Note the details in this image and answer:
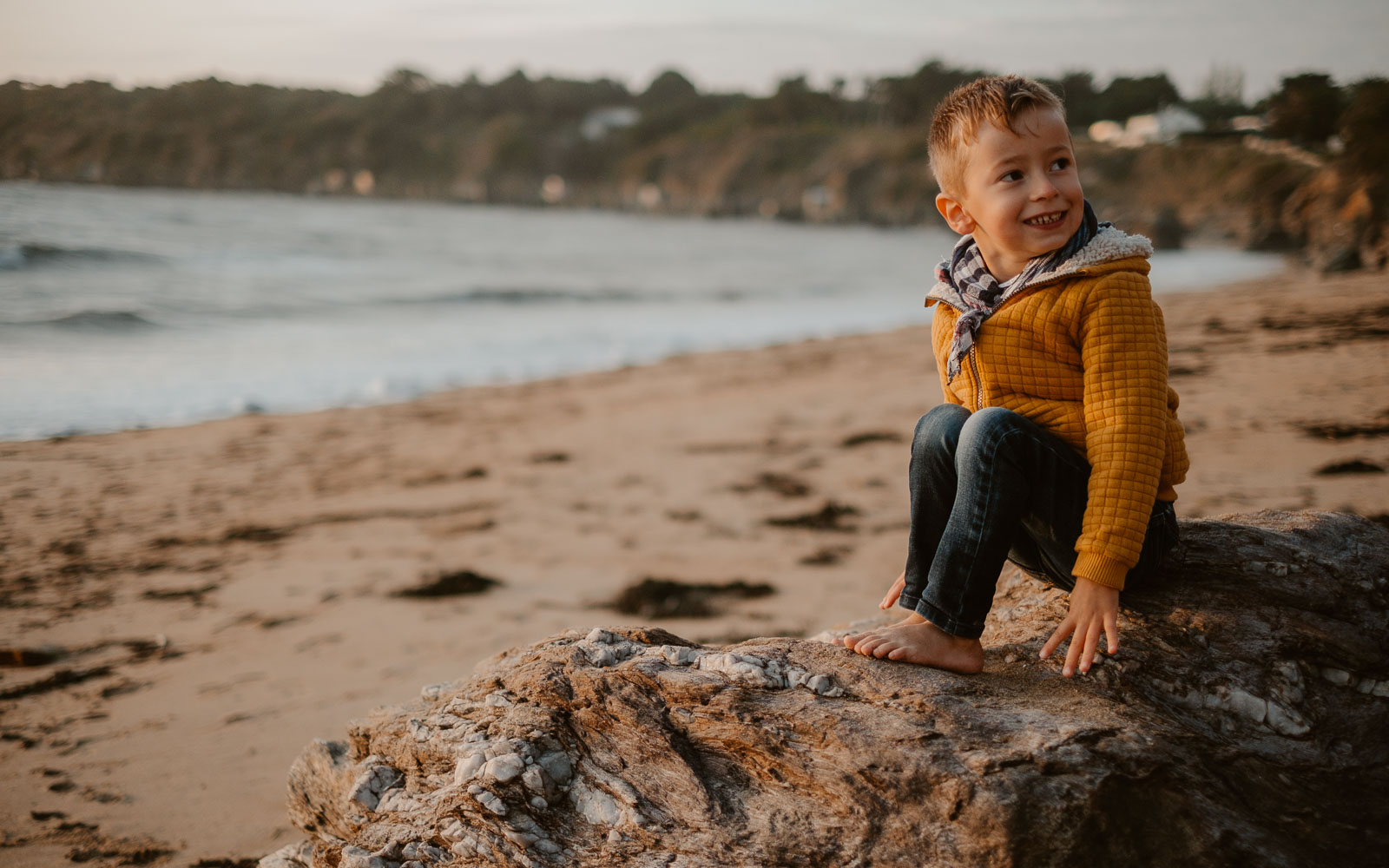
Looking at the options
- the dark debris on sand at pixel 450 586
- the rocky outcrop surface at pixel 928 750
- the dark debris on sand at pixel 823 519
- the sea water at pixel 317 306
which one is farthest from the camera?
the sea water at pixel 317 306

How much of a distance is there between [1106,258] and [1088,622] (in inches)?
29.6

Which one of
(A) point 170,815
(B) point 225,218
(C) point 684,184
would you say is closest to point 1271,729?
(A) point 170,815

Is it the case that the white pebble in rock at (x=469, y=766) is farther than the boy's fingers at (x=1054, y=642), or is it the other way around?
the boy's fingers at (x=1054, y=642)

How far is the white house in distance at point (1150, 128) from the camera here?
171 feet

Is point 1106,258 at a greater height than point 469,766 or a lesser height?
greater

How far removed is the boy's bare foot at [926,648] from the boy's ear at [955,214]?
0.94m

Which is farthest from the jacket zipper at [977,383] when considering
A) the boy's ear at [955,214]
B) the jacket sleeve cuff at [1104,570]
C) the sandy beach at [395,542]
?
the sandy beach at [395,542]

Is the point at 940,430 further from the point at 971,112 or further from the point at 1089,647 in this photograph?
the point at 971,112

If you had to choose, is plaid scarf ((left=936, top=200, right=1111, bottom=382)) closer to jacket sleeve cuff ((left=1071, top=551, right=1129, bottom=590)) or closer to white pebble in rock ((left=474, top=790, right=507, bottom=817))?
jacket sleeve cuff ((left=1071, top=551, right=1129, bottom=590))

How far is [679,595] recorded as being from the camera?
13.2ft

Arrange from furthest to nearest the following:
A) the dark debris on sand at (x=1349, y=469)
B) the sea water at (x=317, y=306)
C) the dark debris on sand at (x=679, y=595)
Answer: the sea water at (x=317, y=306)
the dark debris on sand at (x=1349, y=469)
the dark debris on sand at (x=679, y=595)

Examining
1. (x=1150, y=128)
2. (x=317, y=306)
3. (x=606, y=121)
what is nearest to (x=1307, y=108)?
(x=317, y=306)

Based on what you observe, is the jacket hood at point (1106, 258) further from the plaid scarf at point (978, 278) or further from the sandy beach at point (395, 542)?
the sandy beach at point (395, 542)

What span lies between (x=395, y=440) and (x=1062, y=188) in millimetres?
6150
